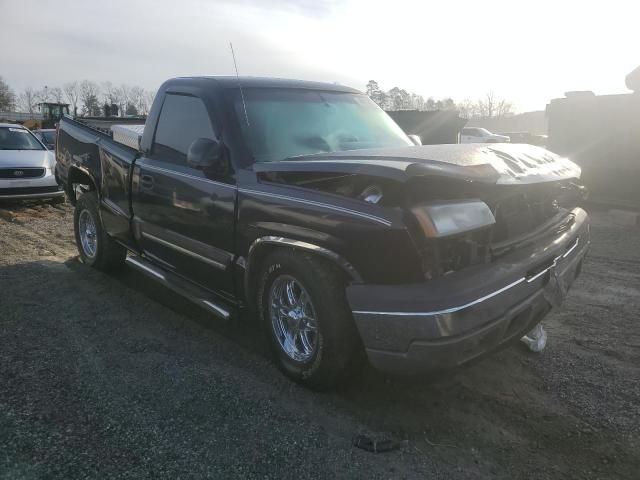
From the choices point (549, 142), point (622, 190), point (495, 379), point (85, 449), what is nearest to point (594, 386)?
point (495, 379)

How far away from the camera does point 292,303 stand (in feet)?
10.1

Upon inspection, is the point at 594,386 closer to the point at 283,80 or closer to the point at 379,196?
the point at 379,196

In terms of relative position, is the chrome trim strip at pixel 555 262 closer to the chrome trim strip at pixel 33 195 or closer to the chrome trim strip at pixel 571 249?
the chrome trim strip at pixel 571 249

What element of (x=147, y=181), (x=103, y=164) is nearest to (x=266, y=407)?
(x=147, y=181)

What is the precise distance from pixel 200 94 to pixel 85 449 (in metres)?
2.47

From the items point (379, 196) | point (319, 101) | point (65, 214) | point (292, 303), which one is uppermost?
point (319, 101)

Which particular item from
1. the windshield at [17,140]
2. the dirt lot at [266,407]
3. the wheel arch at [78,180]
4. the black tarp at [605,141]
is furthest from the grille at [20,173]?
the black tarp at [605,141]

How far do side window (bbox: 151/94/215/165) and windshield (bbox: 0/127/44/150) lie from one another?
8.36m

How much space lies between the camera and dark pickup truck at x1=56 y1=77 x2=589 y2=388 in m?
2.47

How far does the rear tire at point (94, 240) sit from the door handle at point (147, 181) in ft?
4.01

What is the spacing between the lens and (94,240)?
560cm

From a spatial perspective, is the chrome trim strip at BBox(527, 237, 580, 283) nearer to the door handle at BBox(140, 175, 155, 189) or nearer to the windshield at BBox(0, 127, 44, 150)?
the door handle at BBox(140, 175, 155, 189)

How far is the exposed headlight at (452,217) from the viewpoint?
2443 millimetres

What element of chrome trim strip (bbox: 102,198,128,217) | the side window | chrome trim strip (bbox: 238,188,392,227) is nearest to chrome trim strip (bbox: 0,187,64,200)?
chrome trim strip (bbox: 102,198,128,217)
